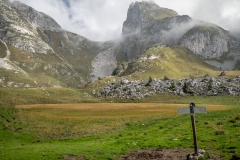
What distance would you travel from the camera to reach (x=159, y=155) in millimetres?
23922

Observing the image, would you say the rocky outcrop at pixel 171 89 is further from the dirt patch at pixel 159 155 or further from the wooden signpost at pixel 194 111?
the wooden signpost at pixel 194 111

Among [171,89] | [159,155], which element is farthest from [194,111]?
[171,89]

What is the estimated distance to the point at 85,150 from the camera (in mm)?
27266

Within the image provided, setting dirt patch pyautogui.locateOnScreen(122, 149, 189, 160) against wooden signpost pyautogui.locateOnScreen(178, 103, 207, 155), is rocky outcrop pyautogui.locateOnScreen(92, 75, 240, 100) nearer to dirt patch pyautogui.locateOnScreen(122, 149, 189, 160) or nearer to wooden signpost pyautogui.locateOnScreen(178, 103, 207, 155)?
dirt patch pyautogui.locateOnScreen(122, 149, 189, 160)

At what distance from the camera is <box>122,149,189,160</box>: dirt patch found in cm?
2292

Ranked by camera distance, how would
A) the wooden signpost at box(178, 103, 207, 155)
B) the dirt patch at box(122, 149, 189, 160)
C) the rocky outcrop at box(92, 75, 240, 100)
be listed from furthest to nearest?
the rocky outcrop at box(92, 75, 240, 100) < the dirt patch at box(122, 149, 189, 160) < the wooden signpost at box(178, 103, 207, 155)

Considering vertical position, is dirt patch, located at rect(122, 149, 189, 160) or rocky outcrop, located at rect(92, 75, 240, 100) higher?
rocky outcrop, located at rect(92, 75, 240, 100)

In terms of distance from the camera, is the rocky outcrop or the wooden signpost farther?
the rocky outcrop

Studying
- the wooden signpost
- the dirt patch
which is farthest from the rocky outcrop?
the wooden signpost

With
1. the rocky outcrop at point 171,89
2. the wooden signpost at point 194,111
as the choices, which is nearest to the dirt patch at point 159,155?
the wooden signpost at point 194,111

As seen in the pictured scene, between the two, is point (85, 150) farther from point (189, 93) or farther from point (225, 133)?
point (189, 93)

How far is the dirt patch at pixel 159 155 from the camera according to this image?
22919 millimetres

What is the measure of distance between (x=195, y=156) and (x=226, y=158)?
2.85m

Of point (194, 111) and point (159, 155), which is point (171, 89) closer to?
point (159, 155)
